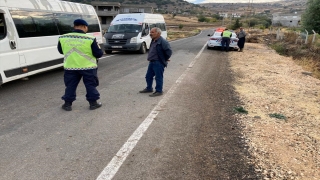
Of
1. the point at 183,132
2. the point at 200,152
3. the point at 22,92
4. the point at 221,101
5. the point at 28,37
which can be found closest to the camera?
the point at 200,152

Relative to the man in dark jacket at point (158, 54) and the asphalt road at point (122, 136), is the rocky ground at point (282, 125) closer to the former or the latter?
the asphalt road at point (122, 136)

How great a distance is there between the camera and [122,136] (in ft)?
12.6

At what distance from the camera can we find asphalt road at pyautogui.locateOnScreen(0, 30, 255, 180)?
298 cm

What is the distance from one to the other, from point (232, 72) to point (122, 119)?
6114mm

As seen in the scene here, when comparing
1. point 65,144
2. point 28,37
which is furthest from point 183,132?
point 28,37

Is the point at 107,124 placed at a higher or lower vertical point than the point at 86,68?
lower

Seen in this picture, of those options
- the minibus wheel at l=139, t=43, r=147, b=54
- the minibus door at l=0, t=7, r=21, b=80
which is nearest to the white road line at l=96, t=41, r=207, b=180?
the minibus door at l=0, t=7, r=21, b=80

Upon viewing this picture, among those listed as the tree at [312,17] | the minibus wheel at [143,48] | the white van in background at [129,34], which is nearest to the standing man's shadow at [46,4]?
the white van in background at [129,34]

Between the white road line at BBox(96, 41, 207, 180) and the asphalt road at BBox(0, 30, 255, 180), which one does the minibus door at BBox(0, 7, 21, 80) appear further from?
the white road line at BBox(96, 41, 207, 180)

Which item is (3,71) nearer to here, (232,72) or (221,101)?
(221,101)

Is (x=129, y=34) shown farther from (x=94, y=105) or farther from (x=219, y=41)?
(x=94, y=105)

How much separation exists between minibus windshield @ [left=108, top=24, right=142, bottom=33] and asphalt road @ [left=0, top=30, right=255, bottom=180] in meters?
8.25

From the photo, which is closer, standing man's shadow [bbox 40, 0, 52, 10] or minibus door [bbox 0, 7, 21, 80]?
minibus door [bbox 0, 7, 21, 80]

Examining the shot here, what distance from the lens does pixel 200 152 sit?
3432mm
